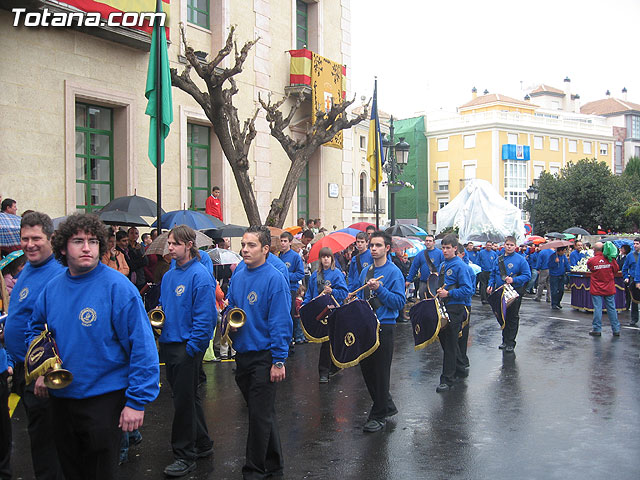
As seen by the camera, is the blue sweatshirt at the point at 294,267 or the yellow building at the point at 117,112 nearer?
the blue sweatshirt at the point at 294,267

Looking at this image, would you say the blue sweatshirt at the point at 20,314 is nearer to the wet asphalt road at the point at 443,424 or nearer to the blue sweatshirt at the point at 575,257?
the wet asphalt road at the point at 443,424

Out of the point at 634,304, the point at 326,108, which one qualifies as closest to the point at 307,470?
the point at 634,304

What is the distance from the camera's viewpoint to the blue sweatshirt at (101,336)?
354cm

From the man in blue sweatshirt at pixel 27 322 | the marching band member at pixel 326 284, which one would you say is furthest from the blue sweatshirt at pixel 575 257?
the man in blue sweatshirt at pixel 27 322

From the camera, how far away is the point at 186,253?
549 cm

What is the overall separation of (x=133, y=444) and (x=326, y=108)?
15.6 meters

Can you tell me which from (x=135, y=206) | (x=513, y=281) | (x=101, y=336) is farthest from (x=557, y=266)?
(x=101, y=336)

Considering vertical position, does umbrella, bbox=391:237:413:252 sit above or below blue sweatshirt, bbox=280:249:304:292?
above

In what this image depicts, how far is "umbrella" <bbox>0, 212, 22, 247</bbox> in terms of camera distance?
7.17 m

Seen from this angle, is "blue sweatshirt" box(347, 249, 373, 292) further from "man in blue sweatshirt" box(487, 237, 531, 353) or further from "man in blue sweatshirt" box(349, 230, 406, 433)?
"man in blue sweatshirt" box(487, 237, 531, 353)

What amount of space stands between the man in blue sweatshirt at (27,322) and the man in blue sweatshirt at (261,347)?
1447 millimetres

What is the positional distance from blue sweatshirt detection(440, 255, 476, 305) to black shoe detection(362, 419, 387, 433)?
2.64 metres

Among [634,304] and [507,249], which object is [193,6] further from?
[634,304]

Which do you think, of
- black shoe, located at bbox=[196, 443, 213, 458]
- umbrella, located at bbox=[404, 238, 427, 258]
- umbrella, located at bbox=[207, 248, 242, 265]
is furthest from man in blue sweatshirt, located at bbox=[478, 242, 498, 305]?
black shoe, located at bbox=[196, 443, 213, 458]
